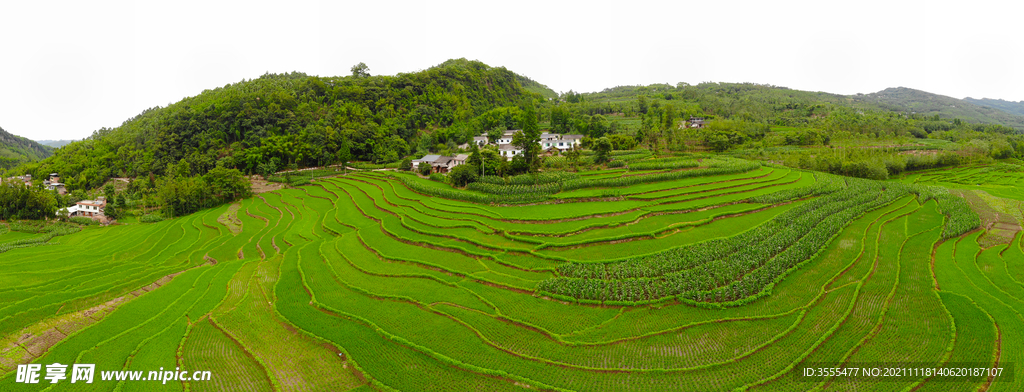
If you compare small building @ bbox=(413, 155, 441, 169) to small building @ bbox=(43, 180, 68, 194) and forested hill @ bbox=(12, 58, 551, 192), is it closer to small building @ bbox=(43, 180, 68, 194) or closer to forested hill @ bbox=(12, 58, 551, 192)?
forested hill @ bbox=(12, 58, 551, 192)

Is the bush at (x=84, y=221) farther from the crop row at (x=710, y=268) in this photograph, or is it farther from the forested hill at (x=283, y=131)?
the crop row at (x=710, y=268)

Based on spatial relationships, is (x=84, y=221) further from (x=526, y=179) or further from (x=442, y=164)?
(x=526, y=179)

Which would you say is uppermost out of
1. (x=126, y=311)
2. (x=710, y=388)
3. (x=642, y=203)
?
(x=642, y=203)

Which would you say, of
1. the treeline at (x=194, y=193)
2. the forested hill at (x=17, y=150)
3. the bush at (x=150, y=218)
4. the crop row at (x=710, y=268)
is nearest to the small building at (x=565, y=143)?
the crop row at (x=710, y=268)

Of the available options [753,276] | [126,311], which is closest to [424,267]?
[126,311]

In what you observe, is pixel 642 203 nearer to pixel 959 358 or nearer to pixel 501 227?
pixel 501 227

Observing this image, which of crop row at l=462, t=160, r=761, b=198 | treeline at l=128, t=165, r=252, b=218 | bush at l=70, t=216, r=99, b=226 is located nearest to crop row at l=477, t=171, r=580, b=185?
crop row at l=462, t=160, r=761, b=198

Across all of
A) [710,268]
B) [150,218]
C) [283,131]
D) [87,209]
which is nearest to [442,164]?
[283,131]
